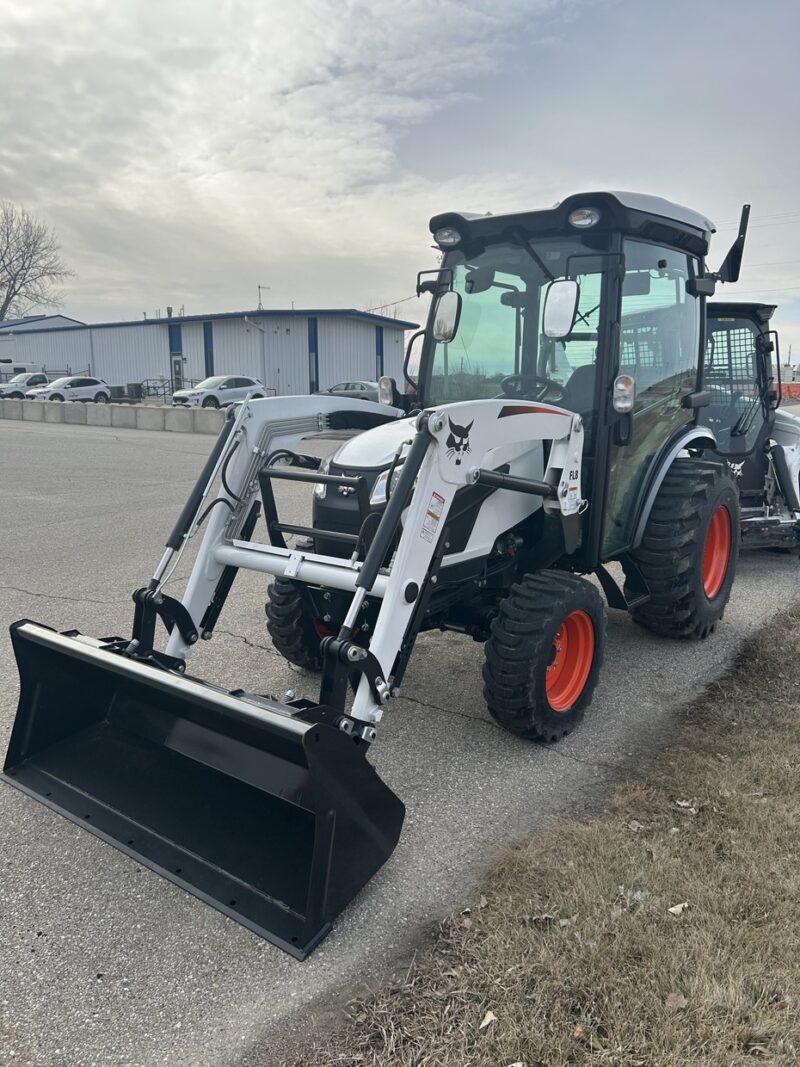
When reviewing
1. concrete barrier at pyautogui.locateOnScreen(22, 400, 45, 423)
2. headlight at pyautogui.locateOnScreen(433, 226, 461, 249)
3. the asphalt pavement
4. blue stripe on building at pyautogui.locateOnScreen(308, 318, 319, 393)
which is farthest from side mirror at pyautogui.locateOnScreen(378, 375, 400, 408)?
blue stripe on building at pyautogui.locateOnScreen(308, 318, 319, 393)

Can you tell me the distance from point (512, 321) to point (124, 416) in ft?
74.7

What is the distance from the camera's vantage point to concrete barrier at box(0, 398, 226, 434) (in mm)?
23033

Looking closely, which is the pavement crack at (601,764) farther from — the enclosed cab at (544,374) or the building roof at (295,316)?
the building roof at (295,316)

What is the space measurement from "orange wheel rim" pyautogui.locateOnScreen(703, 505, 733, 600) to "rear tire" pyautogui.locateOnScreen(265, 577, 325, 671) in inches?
108

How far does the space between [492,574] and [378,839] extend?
172 centimetres

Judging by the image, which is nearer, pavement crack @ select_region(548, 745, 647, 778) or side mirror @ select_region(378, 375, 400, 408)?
pavement crack @ select_region(548, 745, 647, 778)

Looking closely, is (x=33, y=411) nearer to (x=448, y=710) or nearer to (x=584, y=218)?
(x=448, y=710)

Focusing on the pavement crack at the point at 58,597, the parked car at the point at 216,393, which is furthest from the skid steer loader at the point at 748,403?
the parked car at the point at 216,393

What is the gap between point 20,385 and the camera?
124ft

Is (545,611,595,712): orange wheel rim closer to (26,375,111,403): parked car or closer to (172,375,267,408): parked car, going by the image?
(172,375,267,408): parked car

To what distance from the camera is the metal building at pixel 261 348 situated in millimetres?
41188

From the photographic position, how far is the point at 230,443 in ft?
13.4

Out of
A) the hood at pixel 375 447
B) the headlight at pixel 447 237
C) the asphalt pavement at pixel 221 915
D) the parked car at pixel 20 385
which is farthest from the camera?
the parked car at pixel 20 385

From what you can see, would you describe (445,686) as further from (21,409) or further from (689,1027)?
(21,409)
